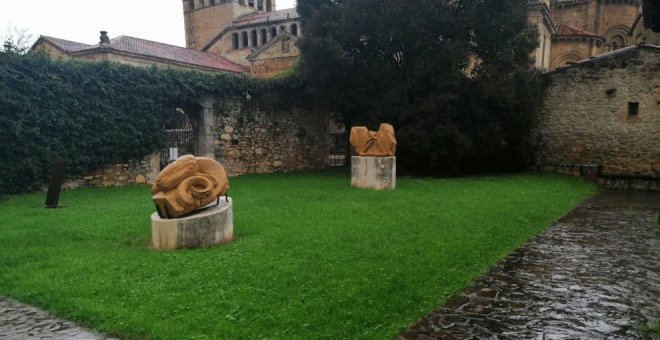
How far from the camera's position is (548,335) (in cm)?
414

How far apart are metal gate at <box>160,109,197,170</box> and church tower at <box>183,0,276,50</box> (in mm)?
27094

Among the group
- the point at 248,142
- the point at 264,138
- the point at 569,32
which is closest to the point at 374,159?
the point at 248,142

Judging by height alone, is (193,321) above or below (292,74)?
below

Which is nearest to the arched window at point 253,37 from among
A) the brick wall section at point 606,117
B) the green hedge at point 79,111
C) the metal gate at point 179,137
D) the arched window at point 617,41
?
the metal gate at point 179,137

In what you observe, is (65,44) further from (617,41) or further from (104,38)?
(617,41)

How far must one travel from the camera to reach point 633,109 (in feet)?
52.9

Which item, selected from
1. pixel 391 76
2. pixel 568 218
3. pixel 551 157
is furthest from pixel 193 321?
pixel 551 157

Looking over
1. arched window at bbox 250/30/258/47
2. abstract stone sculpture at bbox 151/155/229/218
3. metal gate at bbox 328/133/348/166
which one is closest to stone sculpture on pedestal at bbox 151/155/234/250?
abstract stone sculpture at bbox 151/155/229/218

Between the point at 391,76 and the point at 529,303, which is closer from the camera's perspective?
the point at 529,303

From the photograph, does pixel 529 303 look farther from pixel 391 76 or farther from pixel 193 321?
pixel 391 76

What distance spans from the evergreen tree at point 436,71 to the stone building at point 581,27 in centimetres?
907

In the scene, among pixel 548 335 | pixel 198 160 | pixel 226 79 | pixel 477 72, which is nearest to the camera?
pixel 548 335

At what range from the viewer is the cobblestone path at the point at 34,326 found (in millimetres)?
4109

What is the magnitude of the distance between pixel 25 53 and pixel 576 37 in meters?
28.3
